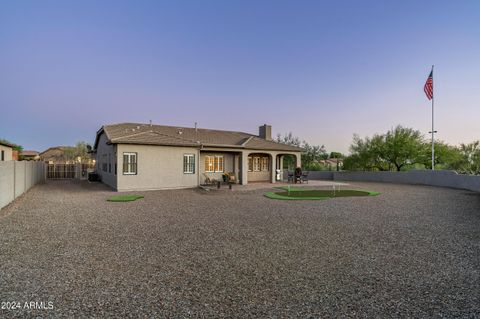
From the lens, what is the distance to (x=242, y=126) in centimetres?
3219

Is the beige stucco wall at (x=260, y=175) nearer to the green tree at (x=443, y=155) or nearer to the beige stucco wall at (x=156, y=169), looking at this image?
the beige stucco wall at (x=156, y=169)

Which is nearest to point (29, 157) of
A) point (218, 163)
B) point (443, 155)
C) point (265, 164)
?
point (218, 163)

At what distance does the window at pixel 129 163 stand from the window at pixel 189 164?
3.39m

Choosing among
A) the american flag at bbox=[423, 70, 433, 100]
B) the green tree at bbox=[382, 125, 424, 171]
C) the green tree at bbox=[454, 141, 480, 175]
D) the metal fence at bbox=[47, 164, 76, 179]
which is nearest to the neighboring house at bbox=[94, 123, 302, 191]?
the metal fence at bbox=[47, 164, 76, 179]

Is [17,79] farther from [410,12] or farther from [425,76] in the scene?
[425,76]

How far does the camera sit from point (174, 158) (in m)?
16.7

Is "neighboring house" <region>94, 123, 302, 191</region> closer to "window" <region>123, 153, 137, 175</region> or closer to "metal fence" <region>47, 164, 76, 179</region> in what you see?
"window" <region>123, 153, 137, 175</region>

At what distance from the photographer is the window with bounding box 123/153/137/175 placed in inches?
596

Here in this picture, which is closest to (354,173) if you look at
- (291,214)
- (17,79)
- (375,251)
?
(291,214)

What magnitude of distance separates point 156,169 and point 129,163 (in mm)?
1752

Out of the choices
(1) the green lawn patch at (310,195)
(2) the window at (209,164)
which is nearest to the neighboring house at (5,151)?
(2) the window at (209,164)

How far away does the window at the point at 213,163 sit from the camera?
19062 mm

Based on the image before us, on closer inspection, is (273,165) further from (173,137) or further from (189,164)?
(173,137)

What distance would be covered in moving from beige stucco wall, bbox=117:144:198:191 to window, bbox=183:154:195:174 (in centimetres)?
24
